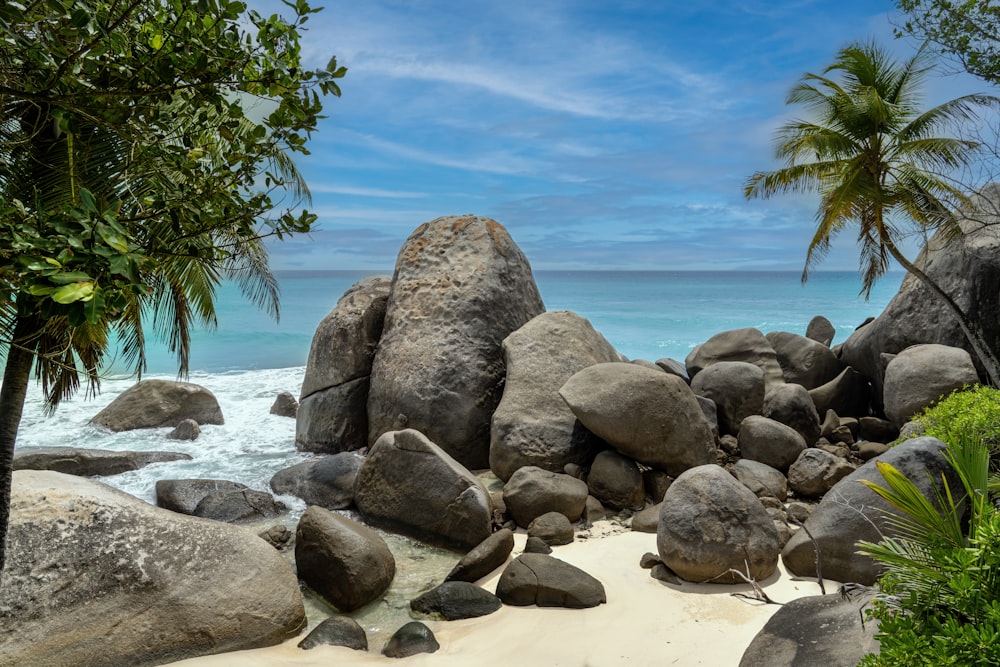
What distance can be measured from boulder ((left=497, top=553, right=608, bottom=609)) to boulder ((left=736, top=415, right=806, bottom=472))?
4274mm

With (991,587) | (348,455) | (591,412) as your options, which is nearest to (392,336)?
(348,455)

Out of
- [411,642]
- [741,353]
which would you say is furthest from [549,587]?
[741,353]

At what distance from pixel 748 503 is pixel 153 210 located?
19.0ft

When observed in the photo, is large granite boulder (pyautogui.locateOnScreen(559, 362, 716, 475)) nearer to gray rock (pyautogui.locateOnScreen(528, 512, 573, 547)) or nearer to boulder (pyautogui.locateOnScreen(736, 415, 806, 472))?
boulder (pyautogui.locateOnScreen(736, 415, 806, 472))

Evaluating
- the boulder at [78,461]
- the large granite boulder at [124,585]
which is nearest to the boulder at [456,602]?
the large granite boulder at [124,585]

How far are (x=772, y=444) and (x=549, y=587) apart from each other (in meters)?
4.80

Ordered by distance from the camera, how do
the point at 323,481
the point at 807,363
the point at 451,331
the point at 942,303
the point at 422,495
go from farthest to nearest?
1. the point at 807,363
2. the point at 942,303
3. the point at 451,331
4. the point at 323,481
5. the point at 422,495

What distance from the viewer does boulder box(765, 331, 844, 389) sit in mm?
13875

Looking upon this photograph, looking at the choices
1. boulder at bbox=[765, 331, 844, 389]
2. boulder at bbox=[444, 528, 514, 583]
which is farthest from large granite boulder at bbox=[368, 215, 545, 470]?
boulder at bbox=[765, 331, 844, 389]

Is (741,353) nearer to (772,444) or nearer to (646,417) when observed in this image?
(772,444)

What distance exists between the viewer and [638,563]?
23.0ft

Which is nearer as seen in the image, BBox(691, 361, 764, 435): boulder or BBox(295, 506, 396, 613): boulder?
BBox(295, 506, 396, 613): boulder

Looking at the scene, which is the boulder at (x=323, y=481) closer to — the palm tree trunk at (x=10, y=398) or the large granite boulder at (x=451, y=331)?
the large granite boulder at (x=451, y=331)

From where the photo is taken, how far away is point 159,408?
46.9 ft
